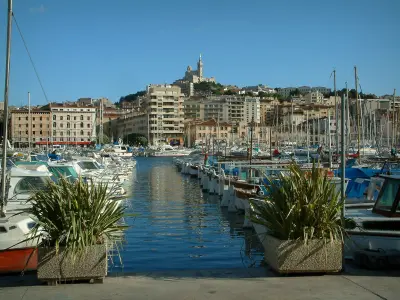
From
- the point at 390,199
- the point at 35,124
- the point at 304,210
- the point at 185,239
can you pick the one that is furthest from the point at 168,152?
the point at 304,210

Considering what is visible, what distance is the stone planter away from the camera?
8.90m

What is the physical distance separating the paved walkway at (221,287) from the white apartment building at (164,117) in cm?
16608

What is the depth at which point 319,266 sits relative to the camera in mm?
8938

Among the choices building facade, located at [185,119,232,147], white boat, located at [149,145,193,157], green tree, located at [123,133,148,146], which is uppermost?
building facade, located at [185,119,232,147]

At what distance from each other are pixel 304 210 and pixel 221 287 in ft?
6.45

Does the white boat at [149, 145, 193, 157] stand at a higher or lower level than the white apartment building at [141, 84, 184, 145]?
lower

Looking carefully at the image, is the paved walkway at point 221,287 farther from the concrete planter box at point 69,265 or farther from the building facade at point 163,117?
the building facade at point 163,117

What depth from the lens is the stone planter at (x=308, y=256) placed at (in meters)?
8.90

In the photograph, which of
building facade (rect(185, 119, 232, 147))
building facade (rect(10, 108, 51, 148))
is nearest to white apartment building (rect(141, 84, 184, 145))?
building facade (rect(185, 119, 232, 147))

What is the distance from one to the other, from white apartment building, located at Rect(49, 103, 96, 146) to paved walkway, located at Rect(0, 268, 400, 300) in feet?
516

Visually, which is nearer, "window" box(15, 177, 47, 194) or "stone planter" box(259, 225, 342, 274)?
"stone planter" box(259, 225, 342, 274)

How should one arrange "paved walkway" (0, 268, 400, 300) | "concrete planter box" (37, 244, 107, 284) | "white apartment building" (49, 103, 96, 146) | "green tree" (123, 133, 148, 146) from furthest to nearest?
1. "green tree" (123, 133, 148, 146)
2. "white apartment building" (49, 103, 96, 146)
3. "concrete planter box" (37, 244, 107, 284)
4. "paved walkway" (0, 268, 400, 300)

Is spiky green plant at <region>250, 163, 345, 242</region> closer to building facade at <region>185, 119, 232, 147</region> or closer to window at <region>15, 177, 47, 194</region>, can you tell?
window at <region>15, 177, 47, 194</region>

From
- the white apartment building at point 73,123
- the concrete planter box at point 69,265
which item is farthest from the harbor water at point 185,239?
the white apartment building at point 73,123
